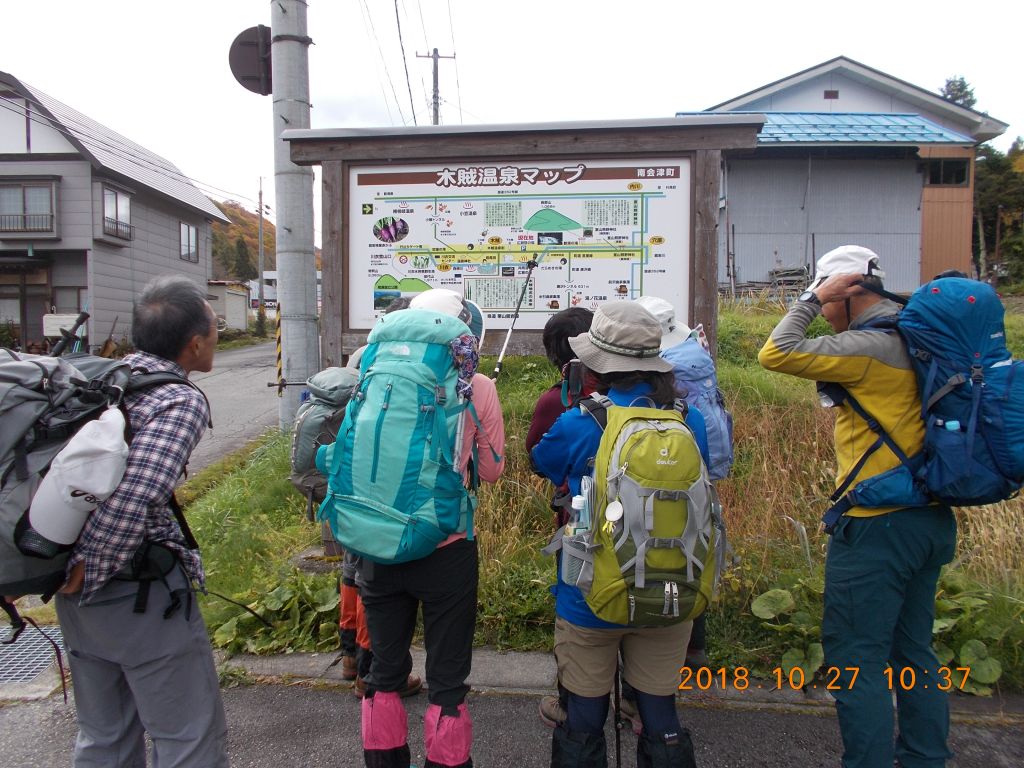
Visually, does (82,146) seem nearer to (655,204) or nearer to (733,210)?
(733,210)

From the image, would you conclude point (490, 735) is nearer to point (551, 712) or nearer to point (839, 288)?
point (551, 712)

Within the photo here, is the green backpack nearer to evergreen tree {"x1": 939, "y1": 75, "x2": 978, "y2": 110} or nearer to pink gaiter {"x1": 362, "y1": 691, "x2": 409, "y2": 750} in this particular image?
pink gaiter {"x1": 362, "y1": 691, "x2": 409, "y2": 750}

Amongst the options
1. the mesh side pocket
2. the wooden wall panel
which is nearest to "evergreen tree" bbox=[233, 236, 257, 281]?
the wooden wall panel

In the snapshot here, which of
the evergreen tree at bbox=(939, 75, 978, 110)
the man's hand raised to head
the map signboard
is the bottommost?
the man's hand raised to head

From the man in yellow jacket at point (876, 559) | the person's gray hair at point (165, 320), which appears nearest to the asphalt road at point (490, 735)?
the man in yellow jacket at point (876, 559)

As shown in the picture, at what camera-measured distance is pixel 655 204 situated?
170 inches

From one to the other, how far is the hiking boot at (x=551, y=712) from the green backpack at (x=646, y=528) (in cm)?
112

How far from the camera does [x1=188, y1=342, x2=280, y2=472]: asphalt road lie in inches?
343

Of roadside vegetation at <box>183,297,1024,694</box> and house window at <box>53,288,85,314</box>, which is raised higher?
house window at <box>53,288,85,314</box>

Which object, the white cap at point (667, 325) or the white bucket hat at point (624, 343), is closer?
the white bucket hat at point (624, 343)

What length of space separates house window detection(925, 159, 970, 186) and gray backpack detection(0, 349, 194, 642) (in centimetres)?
1821

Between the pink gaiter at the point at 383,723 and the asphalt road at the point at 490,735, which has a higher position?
the pink gaiter at the point at 383,723

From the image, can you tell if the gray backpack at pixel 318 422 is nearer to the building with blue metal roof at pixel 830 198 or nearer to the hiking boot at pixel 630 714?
the hiking boot at pixel 630 714

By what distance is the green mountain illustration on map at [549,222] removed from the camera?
14.4 ft
